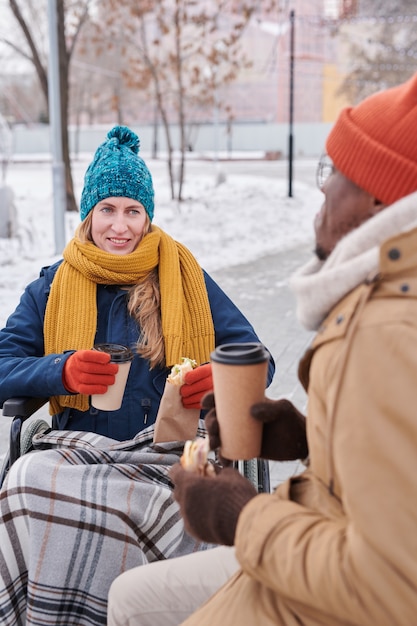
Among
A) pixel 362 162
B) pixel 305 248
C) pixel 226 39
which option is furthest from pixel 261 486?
pixel 226 39

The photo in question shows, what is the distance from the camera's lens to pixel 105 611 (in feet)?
7.85

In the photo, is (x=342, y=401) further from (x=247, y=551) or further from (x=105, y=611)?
(x=105, y=611)

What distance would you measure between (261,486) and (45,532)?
2.42ft

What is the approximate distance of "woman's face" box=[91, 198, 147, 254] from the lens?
318 cm

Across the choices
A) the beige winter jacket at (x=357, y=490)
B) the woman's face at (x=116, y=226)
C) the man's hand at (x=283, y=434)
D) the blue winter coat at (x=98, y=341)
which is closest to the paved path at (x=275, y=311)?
the blue winter coat at (x=98, y=341)

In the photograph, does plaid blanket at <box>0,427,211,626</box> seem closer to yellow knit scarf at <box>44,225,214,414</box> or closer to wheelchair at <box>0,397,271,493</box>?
wheelchair at <box>0,397,271,493</box>

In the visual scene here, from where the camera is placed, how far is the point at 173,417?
264 cm

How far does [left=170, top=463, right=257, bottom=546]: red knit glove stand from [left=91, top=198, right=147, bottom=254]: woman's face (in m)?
1.68

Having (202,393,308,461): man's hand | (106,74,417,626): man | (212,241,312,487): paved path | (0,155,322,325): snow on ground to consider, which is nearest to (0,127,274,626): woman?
(202,393,308,461): man's hand

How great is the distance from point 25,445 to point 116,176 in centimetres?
107

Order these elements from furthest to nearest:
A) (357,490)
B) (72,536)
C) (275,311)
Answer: (275,311) → (72,536) → (357,490)

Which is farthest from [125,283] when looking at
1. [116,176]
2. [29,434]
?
[29,434]

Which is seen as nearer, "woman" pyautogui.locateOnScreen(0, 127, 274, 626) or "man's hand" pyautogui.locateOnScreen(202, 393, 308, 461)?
"man's hand" pyautogui.locateOnScreen(202, 393, 308, 461)

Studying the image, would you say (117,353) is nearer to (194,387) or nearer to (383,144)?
(194,387)
